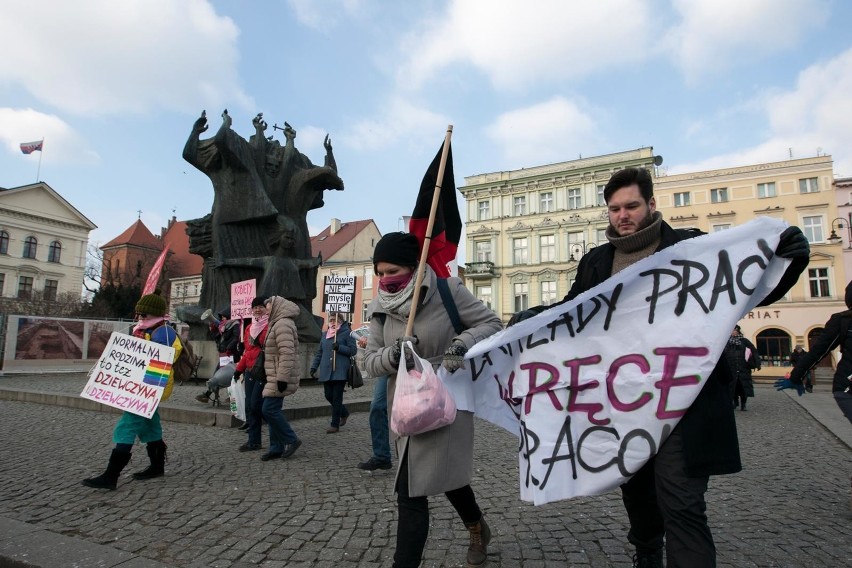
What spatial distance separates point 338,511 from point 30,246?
69.9 metres

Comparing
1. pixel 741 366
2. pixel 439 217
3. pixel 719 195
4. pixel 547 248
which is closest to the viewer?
pixel 439 217

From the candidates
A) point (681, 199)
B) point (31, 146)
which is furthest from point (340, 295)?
point (31, 146)

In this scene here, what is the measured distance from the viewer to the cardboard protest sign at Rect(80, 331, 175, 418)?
5.00m

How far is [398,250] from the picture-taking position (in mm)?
3055

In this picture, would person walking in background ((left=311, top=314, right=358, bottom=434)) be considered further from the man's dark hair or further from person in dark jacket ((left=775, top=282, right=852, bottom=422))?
the man's dark hair

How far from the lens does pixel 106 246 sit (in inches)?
2958

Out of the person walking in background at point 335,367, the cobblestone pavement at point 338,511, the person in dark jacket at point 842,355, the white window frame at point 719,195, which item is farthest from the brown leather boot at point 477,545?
the white window frame at point 719,195

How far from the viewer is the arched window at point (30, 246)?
58.8m

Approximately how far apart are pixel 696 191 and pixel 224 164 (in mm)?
38276

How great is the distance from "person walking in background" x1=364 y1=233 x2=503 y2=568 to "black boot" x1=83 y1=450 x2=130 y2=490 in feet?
9.93

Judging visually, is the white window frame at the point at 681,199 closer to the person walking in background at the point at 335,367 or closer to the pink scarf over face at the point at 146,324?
the person walking in background at the point at 335,367

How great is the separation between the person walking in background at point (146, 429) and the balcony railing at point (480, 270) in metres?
42.1

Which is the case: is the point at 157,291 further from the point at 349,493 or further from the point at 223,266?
the point at 223,266

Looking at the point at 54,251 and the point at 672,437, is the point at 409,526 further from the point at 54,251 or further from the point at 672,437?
the point at 54,251
